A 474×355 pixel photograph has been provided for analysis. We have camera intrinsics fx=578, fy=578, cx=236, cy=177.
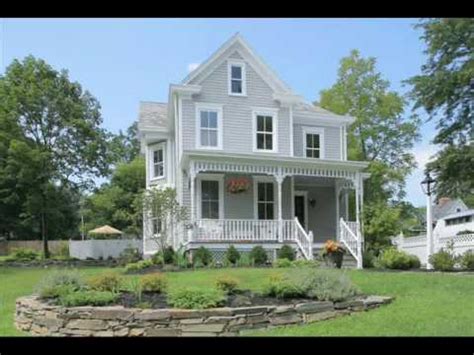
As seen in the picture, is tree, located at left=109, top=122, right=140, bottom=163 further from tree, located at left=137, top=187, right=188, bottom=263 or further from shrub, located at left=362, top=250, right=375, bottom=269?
shrub, located at left=362, top=250, right=375, bottom=269

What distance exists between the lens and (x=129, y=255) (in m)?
14.6

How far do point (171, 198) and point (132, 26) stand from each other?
554 centimetres

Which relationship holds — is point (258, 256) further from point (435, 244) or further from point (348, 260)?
point (435, 244)

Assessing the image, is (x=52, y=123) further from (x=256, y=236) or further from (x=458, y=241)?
(x=458, y=241)

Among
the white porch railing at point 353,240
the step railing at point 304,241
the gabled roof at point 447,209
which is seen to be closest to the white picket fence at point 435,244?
the white porch railing at point 353,240

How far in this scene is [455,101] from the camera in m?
16.8

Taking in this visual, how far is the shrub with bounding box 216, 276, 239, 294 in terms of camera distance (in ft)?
21.7

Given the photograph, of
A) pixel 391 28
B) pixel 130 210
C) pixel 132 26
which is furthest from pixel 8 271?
pixel 391 28

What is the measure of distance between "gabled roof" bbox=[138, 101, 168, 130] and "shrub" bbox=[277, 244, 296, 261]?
5.13 meters

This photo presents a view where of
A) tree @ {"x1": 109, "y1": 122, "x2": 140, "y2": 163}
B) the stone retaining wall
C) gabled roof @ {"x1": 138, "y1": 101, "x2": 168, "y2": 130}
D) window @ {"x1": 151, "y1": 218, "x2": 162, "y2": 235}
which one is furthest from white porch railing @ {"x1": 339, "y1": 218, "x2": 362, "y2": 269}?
tree @ {"x1": 109, "y1": 122, "x2": 140, "y2": 163}

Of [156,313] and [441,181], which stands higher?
[441,181]

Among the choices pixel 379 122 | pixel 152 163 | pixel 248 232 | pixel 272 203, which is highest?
pixel 379 122

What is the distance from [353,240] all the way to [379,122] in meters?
4.90

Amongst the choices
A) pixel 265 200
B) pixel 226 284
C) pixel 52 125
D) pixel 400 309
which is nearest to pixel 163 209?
pixel 265 200
